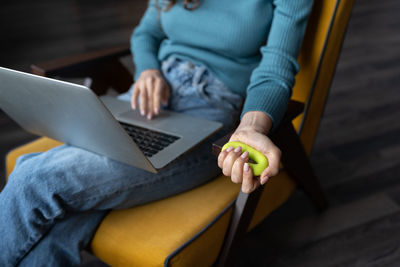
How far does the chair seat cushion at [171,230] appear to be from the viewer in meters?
0.93

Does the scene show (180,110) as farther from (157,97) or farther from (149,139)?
(149,139)

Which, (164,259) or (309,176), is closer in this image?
(164,259)

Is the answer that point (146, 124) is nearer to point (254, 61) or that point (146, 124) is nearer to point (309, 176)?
point (254, 61)

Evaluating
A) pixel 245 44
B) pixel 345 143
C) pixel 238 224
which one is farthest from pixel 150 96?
pixel 345 143

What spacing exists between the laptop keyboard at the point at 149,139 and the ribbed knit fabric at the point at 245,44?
0.69 ft

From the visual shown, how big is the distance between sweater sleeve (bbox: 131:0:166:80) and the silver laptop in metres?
0.20

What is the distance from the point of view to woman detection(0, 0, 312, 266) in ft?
2.96

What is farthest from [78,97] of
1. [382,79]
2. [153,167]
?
[382,79]

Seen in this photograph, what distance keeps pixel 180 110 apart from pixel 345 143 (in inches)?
45.4

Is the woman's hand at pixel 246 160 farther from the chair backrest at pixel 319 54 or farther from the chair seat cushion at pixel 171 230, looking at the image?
the chair backrest at pixel 319 54

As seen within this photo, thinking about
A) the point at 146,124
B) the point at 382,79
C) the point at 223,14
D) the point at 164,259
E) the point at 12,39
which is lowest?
the point at 382,79

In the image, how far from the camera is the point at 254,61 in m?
1.24

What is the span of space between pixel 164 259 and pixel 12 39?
3.12 metres

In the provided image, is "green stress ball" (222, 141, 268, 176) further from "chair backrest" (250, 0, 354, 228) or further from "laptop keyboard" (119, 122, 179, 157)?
"chair backrest" (250, 0, 354, 228)
